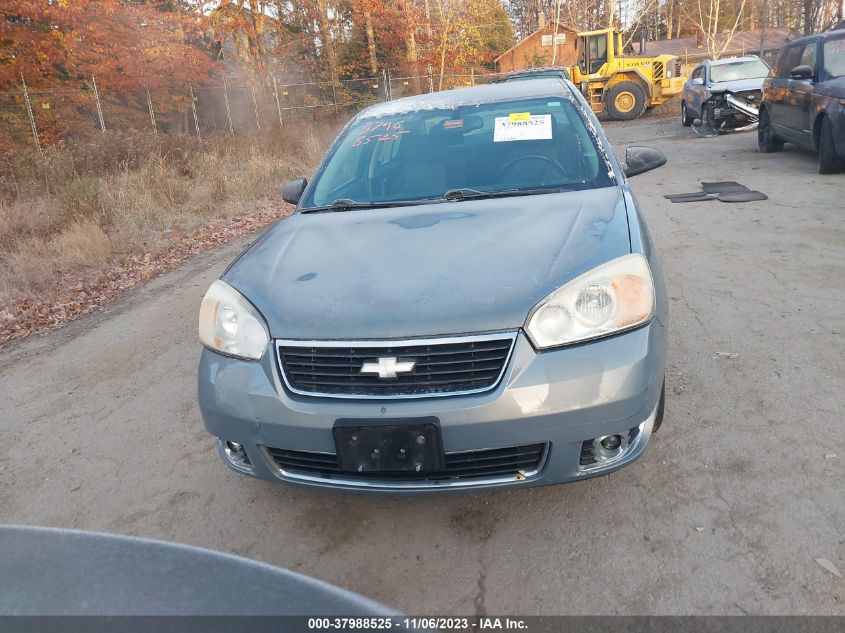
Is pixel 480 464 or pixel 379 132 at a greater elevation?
pixel 379 132

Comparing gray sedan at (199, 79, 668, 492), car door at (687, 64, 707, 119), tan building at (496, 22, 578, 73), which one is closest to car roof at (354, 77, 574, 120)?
gray sedan at (199, 79, 668, 492)

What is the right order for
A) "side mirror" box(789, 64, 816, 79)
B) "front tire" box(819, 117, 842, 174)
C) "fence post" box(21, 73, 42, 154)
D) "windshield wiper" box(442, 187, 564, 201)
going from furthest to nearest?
"fence post" box(21, 73, 42, 154)
"side mirror" box(789, 64, 816, 79)
"front tire" box(819, 117, 842, 174)
"windshield wiper" box(442, 187, 564, 201)

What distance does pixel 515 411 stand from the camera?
7.20ft

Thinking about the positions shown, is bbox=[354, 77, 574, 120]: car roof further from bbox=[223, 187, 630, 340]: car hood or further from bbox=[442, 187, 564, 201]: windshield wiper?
bbox=[223, 187, 630, 340]: car hood

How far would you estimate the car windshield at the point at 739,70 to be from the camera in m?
15.6

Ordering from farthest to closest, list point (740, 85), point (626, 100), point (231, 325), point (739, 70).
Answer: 1. point (626, 100)
2. point (739, 70)
3. point (740, 85)
4. point (231, 325)

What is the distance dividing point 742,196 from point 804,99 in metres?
2.51

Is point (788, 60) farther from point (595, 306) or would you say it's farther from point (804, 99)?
point (595, 306)

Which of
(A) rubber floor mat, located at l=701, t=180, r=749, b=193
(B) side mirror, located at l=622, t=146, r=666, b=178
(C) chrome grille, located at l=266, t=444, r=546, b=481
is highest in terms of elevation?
(B) side mirror, located at l=622, t=146, r=666, b=178

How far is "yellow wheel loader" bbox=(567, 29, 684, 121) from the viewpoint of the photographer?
22469mm

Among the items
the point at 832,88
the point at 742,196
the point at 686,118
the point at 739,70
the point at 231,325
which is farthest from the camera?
Result: the point at 686,118

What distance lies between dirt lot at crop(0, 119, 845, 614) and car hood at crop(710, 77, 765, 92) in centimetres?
1208

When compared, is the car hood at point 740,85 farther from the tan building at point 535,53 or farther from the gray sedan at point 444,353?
the tan building at point 535,53

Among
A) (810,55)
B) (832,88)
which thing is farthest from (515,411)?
(810,55)
